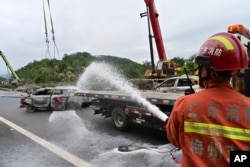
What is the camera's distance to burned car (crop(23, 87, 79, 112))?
13711mm

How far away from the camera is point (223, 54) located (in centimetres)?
161

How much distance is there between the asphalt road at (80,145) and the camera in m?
5.62

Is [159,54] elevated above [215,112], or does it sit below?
above

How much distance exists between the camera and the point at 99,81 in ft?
39.3

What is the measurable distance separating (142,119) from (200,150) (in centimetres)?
585

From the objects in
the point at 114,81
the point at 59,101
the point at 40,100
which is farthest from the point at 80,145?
the point at 40,100

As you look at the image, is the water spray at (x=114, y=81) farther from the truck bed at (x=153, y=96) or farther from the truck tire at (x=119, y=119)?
the truck tire at (x=119, y=119)

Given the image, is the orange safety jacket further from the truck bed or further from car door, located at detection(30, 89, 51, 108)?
car door, located at detection(30, 89, 51, 108)

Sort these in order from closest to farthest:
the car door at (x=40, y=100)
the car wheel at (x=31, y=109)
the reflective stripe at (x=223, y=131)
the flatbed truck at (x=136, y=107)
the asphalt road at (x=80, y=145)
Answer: the reflective stripe at (x=223, y=131) < the asphalt road at (x=80, y=145) < the flatbed truck at (x=136, y=107) < the car door at (x=40, y=100) < the car wheel at (x=31, y=109)

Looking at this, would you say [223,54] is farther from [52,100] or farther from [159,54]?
[159,54]

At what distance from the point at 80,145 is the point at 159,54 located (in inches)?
444

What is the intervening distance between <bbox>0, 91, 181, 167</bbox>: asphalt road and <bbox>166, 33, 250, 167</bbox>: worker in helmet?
369 cm

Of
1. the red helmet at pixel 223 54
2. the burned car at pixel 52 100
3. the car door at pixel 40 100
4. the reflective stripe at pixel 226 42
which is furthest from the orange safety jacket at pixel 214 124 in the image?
the car door at pixel 40 100

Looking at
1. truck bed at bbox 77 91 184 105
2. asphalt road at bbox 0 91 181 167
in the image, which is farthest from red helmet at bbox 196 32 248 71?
truck bed at bbox 77 91 184 105
